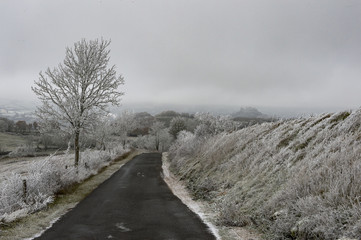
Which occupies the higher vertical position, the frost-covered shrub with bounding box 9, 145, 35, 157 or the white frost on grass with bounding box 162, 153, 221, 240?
the white frost on grass with bounding box 162, 153, 221, 240

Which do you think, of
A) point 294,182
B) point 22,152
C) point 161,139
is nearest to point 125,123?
point 161,139

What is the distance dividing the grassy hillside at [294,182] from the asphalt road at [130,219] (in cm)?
137

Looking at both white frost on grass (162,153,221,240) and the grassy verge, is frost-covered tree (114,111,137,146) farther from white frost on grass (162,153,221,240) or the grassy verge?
the grassy verge

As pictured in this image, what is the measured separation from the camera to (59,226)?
25.1ft

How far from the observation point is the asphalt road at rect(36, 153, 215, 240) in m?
6.91

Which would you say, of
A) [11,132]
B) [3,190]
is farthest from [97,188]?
[11,132]

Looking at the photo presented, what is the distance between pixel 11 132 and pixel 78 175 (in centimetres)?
10807

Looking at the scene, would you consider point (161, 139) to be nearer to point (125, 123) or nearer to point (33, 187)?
point (125, 123)

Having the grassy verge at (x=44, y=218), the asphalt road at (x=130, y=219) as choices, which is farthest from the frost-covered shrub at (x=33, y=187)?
the asphalt road at (x=130, y=219)

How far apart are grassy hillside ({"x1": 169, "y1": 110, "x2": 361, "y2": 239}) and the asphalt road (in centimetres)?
137

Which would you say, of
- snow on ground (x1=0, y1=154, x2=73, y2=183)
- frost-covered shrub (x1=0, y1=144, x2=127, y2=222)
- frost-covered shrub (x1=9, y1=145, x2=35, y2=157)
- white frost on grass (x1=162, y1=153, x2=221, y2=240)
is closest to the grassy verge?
frost-covered shrub (x1=0, y1=144, x2=127, y2=222)

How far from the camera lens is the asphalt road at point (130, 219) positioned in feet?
22.7

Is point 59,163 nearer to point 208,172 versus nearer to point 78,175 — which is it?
point 78,175

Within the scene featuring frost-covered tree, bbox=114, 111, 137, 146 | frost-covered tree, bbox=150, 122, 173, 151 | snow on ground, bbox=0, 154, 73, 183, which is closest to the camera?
snow on ground, bbox=0, 154, 73, 183
